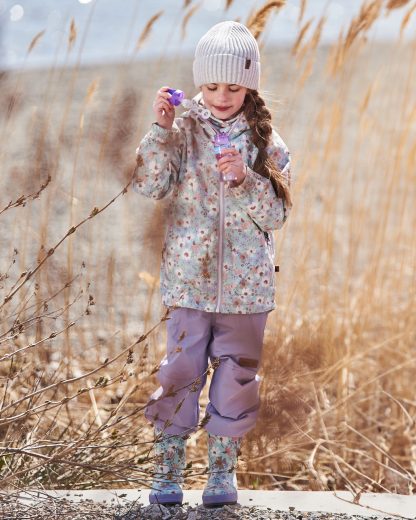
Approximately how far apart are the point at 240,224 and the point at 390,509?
2.45 ft

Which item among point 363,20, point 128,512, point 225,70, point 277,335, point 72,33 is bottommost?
point 128,512

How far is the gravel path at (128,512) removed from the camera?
7.38 ft

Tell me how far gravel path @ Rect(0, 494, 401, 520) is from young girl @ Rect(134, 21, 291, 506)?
0.04 metres

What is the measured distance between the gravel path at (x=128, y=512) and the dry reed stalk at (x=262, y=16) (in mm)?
1262

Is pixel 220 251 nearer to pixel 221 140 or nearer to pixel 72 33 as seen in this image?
pixel 221 140

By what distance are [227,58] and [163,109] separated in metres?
0.18

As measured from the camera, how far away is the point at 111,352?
10.9 ft

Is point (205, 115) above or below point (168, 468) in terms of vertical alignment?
above

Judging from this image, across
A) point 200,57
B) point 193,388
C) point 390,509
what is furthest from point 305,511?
point 200,57

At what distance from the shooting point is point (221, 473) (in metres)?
2.45

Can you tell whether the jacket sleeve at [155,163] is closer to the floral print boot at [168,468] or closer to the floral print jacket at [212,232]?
the floral print jacket at [212,232]

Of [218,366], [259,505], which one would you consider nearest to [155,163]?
[218,366]

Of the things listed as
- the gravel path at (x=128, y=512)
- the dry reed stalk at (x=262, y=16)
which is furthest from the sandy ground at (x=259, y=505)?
the dry reed stalk at (x=262, y=16)

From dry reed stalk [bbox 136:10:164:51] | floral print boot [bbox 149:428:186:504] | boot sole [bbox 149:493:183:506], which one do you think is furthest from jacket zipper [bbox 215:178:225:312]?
dry reed stalk [bbox 136:10:164:51]
